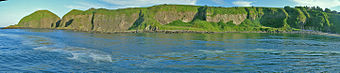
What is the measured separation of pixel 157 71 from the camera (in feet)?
61.2

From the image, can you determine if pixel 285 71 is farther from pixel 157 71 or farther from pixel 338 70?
pixel 157 71

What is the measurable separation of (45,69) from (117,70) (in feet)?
22.0

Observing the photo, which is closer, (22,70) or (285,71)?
(22,70)

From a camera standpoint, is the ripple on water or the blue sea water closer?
the blue sea water

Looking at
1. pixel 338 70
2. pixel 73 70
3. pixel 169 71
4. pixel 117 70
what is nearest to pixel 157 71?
pixel 169 71

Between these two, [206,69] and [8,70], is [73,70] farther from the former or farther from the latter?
[206,69]

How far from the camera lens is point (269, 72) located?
61.9ft

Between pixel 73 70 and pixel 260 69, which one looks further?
pixel 260 69

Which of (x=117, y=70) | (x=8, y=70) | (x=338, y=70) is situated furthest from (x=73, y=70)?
(x=338, y=70)

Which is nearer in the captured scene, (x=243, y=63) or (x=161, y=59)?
(x=243, y=63)

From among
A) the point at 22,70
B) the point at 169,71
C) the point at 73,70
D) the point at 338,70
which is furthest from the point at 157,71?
the point at 338,70

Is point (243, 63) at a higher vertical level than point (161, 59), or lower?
lower

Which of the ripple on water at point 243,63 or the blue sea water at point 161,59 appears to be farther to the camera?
the ripple on water at point 243,63

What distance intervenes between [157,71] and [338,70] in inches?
731
